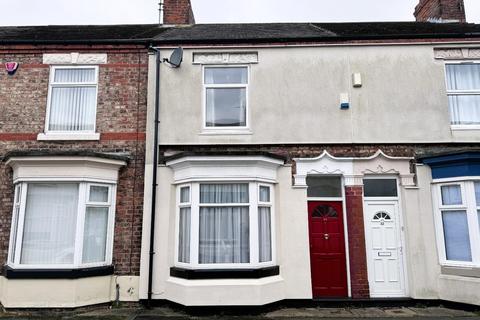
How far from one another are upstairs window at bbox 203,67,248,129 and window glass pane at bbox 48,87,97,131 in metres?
2.64

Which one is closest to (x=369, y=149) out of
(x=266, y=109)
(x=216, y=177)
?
(x=266, y=109)

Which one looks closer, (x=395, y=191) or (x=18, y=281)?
(x=18, y=281)

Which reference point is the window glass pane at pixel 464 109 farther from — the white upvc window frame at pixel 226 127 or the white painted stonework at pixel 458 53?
the white upvc window frame at pixel 226 127

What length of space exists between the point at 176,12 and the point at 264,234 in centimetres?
744

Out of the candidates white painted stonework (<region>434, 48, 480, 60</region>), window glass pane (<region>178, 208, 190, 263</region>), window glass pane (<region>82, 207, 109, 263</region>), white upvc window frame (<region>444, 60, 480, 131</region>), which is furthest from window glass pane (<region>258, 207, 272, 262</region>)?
white painted stonework (<region>434, 48, 480, 60</region>)

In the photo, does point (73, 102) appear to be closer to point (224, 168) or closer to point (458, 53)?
point (224, 168)

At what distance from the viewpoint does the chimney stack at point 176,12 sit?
11023 mm

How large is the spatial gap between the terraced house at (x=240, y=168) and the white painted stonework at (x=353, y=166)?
0.03m

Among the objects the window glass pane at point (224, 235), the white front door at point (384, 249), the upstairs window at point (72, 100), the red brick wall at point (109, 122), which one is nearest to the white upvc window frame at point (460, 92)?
the white front door at point (384, 249)

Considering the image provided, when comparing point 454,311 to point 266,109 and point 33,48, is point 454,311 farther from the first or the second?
point 33,48

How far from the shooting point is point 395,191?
7926 millimetres

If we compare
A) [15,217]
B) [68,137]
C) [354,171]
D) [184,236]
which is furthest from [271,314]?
[68,137]

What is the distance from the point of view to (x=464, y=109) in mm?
8172

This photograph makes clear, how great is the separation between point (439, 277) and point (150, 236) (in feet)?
19.6
